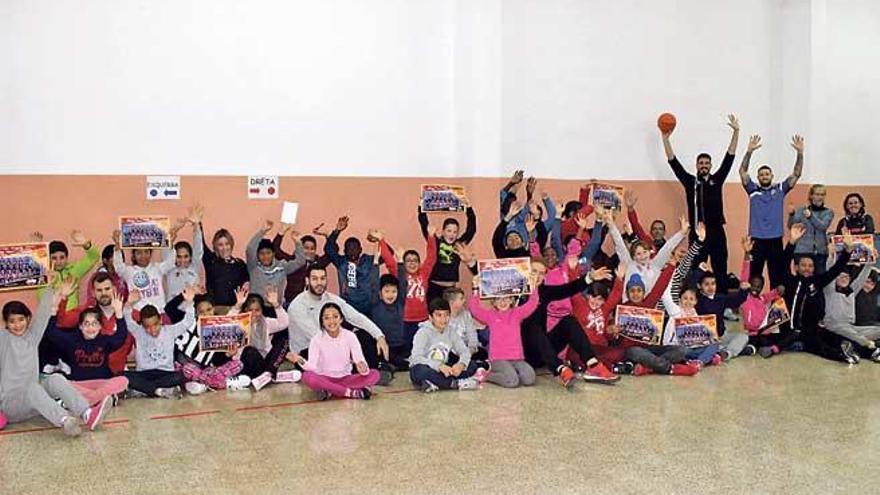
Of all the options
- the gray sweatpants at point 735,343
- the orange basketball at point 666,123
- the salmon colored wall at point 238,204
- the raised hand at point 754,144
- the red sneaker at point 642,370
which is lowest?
the red sneaker at point 642,370

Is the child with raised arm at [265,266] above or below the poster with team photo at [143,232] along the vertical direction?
below

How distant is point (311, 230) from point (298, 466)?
4.20m

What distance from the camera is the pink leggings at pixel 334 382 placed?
Answer: 5961mm

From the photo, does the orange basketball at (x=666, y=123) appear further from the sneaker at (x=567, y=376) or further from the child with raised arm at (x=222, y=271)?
the child with raised arm at (x=222, y=271)

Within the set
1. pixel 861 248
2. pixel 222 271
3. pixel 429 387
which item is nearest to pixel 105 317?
pixel 222 271

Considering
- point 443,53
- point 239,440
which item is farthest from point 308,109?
point 239,440

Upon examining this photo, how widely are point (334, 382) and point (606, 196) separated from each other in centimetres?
410

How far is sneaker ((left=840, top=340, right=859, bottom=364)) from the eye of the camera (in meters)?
7.26

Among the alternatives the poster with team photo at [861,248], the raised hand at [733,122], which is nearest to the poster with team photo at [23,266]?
the poster with team photo at [861,248]

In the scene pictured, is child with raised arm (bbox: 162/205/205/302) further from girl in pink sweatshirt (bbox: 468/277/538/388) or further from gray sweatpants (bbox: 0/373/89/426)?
girl in pink sweatshirt (bbox: 468/277/538/388)

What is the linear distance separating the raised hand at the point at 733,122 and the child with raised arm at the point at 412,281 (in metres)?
4.55

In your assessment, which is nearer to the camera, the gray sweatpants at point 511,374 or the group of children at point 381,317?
the group of children at point 381,317

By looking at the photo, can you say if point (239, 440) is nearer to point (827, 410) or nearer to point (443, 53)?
point (827, 410)

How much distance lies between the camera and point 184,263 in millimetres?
7250
